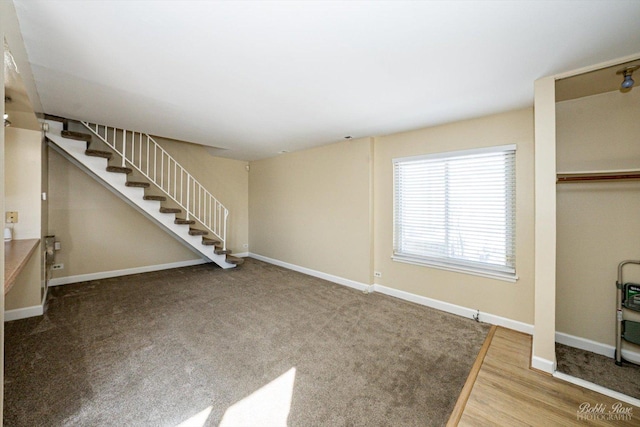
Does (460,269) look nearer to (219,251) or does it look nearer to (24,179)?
(219,251)

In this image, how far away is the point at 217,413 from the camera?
1.68 metres

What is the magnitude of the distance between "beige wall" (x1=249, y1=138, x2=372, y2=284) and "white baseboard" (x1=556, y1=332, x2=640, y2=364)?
7.54 ft

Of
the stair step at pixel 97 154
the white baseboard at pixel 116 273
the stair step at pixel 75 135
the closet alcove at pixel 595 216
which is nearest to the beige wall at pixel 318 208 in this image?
the white baseboard at pixel 116 273

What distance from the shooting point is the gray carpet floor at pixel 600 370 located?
2.00 meters

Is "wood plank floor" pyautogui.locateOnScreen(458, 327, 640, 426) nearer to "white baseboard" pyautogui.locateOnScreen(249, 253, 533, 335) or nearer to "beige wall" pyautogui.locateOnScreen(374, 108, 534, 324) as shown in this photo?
"white baseboard" pyautogui.locateOnScreen(249, 253, 533, 335)

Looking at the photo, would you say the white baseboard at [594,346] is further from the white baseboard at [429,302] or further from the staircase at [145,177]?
the staircase at [145,177]

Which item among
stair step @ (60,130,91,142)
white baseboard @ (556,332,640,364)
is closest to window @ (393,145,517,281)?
white baseboard @ (556,332,640,364)

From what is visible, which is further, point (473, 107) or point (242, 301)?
point (242, 301)

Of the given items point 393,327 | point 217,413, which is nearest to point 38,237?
point 217,413

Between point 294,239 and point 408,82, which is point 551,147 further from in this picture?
point 294,239

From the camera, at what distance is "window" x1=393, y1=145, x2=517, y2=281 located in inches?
115

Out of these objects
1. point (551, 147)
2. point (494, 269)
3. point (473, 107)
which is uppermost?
point (473, 107)

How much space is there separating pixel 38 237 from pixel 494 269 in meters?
5.65

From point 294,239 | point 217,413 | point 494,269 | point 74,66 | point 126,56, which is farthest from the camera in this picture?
point 294,239
